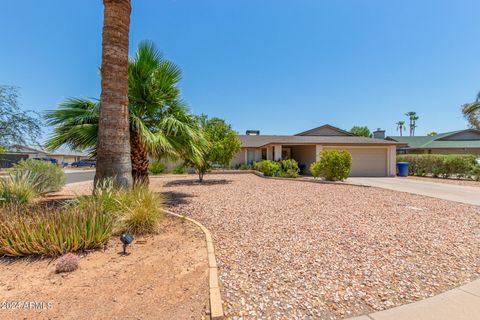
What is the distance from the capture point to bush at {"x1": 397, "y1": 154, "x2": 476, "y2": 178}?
16375 mm

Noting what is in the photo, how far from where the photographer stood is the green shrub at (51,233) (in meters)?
3.48

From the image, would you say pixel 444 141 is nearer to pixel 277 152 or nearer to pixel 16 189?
pixel 277 152

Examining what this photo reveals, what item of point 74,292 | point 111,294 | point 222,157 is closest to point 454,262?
point 111,294

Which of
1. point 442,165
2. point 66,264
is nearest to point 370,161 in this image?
point 442,165

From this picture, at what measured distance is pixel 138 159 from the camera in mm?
6969

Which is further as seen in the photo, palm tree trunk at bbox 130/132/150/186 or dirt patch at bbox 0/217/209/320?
palm tree trunk at bbox 130/132/150/186

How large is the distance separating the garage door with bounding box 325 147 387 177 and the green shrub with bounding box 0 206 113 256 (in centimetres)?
1961

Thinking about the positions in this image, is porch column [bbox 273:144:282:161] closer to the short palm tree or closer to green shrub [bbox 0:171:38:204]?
the short palm tree

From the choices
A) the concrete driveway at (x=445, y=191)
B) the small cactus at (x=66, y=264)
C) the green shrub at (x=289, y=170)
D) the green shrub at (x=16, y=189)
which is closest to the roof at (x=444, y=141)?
the concrete driveway at (x=445, y=191)

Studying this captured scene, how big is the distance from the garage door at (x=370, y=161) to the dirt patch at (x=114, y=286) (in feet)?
61.7

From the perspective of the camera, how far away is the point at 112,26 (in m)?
5.39

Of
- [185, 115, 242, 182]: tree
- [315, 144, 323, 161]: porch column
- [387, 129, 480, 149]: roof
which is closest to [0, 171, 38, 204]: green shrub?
[185, 115, 242, 182]: tree

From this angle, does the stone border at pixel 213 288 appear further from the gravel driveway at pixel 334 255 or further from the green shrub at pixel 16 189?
the green shrub at pixel 16 189

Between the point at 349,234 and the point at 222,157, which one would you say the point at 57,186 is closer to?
the point at 222,157
